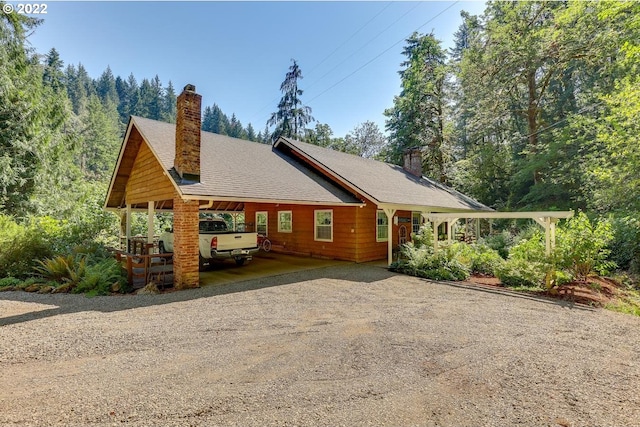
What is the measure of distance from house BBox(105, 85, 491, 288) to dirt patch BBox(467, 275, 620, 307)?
4497mm

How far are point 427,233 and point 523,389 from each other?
24.4ft

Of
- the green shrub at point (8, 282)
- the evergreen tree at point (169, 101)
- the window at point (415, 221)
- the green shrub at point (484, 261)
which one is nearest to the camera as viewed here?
the green shrub at point (8, 282)

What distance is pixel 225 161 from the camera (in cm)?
1006

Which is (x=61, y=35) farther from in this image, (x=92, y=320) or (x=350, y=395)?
(x=350, y=395)

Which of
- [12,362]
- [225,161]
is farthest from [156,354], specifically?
[225,161]

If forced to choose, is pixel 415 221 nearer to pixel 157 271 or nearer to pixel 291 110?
pixel 157 271

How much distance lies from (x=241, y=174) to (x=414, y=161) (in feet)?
41.2

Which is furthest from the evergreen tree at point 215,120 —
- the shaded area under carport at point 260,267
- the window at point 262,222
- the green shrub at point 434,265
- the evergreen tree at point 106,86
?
the green shrub at point 434,265

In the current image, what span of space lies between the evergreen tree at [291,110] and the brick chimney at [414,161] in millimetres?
15754

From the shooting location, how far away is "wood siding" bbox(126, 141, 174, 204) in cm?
878

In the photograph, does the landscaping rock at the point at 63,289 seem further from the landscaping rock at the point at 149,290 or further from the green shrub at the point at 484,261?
the green shrub at the point at 484,261

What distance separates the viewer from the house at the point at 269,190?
24.9ft

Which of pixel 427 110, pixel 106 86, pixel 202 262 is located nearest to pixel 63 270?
pixel 202 262

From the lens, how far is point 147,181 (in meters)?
9.92
